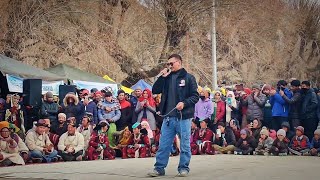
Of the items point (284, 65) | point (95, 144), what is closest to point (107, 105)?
point (95, 144)

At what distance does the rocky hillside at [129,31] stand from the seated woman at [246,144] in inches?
386

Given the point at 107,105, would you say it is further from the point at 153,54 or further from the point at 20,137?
the point at 153,54

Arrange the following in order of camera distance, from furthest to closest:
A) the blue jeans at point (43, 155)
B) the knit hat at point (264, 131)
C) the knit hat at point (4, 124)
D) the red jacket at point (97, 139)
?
the knit hat at point (264, 131)
the red jacket at point (97, 139)
the blue jeans at point (43, 155)
the knit hat at point (4, 124)

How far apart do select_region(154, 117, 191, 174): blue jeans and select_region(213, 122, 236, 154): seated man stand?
601 cm

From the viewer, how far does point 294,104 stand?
14.1m

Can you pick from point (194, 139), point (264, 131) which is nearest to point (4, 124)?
point (194, 139)

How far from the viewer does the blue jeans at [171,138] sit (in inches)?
345

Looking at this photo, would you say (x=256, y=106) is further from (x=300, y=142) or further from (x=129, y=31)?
(x=129, y=31)

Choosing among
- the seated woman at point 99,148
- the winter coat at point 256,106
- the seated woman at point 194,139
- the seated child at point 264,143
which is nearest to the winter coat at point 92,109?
→ the seated woman at point 99,148

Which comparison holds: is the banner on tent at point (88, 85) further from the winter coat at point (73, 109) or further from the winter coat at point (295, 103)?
the winter coat at point (295, 103)

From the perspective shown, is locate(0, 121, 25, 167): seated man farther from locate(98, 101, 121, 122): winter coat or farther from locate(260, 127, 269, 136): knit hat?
locate(260, 127, 269, 136): knit hat

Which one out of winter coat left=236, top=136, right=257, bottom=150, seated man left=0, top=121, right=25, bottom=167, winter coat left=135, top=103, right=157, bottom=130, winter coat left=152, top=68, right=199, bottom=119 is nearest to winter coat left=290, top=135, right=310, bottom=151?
winter coat left=236, top=136, right=257, bottom=150

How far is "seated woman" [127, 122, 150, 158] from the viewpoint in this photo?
13.9 m

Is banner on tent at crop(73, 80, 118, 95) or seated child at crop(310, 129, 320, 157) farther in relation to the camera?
banner on tent at crop(73, 80, 118, 95)
